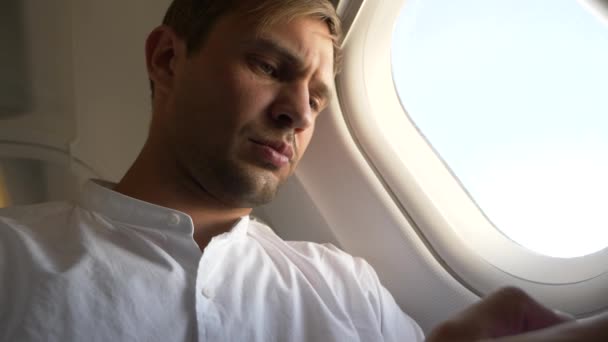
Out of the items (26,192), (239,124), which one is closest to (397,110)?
(239,124)

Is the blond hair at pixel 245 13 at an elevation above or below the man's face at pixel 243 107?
above

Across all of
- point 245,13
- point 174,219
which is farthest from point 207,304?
point 245,13

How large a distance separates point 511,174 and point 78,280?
95cm

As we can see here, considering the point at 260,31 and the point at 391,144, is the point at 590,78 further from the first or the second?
the point at 260,31

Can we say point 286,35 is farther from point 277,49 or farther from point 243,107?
point 243,107

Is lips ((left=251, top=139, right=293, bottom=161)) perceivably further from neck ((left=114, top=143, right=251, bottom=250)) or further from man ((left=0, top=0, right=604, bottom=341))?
neck ((left=114, top=143, right=251, bottom=250))

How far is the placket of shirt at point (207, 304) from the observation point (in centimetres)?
68

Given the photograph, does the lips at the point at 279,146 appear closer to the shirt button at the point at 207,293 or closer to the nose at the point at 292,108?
the nose at the point at 292,108

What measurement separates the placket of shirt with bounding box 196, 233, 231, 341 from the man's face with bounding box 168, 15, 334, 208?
153 mm

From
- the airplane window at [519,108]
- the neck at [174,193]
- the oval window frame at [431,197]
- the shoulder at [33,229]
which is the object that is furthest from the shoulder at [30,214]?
the airplane window at [519,108]

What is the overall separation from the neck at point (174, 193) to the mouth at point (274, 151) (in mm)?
142

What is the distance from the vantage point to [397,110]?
1.17 meters

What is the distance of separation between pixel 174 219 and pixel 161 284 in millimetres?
133

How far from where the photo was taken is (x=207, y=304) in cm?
71
